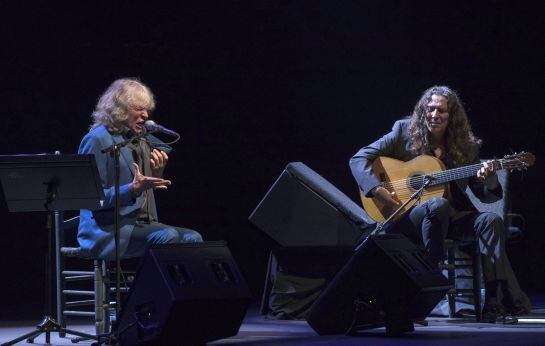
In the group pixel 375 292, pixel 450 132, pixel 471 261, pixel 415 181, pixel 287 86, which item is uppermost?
pixel 287 86

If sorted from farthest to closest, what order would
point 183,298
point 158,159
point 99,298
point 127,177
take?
point 127,177 < point 99,298 < point 158,159 < point 183,298

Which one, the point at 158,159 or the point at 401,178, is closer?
the point at 158,159

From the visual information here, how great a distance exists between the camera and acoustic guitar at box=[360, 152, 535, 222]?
4887mm

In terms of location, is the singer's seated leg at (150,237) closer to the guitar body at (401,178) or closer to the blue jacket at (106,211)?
the blue jacket at (106,211)

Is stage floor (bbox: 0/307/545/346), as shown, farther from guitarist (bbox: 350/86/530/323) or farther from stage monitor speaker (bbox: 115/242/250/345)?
guitarist (bbox: 350/86/530/323)

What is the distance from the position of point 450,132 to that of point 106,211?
1.99 meters

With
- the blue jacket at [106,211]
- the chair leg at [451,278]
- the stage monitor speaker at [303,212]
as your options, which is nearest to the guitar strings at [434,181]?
the stage monitor speaker at [303,212]

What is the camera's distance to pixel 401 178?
17.0 ft

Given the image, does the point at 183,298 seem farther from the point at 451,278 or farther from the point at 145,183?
the point at 451,278

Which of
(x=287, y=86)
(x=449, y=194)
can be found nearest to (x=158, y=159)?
(x=449, y=194)

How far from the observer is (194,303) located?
11.7 feet

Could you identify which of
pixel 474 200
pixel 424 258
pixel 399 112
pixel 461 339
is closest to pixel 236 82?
pixel 399 112

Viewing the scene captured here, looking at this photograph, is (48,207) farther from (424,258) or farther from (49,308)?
(424,258)

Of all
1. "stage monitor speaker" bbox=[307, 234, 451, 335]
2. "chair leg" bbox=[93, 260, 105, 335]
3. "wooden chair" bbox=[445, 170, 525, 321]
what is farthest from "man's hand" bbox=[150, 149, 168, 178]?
"wooden chair" bbox=[445, 170, 525, 321]
